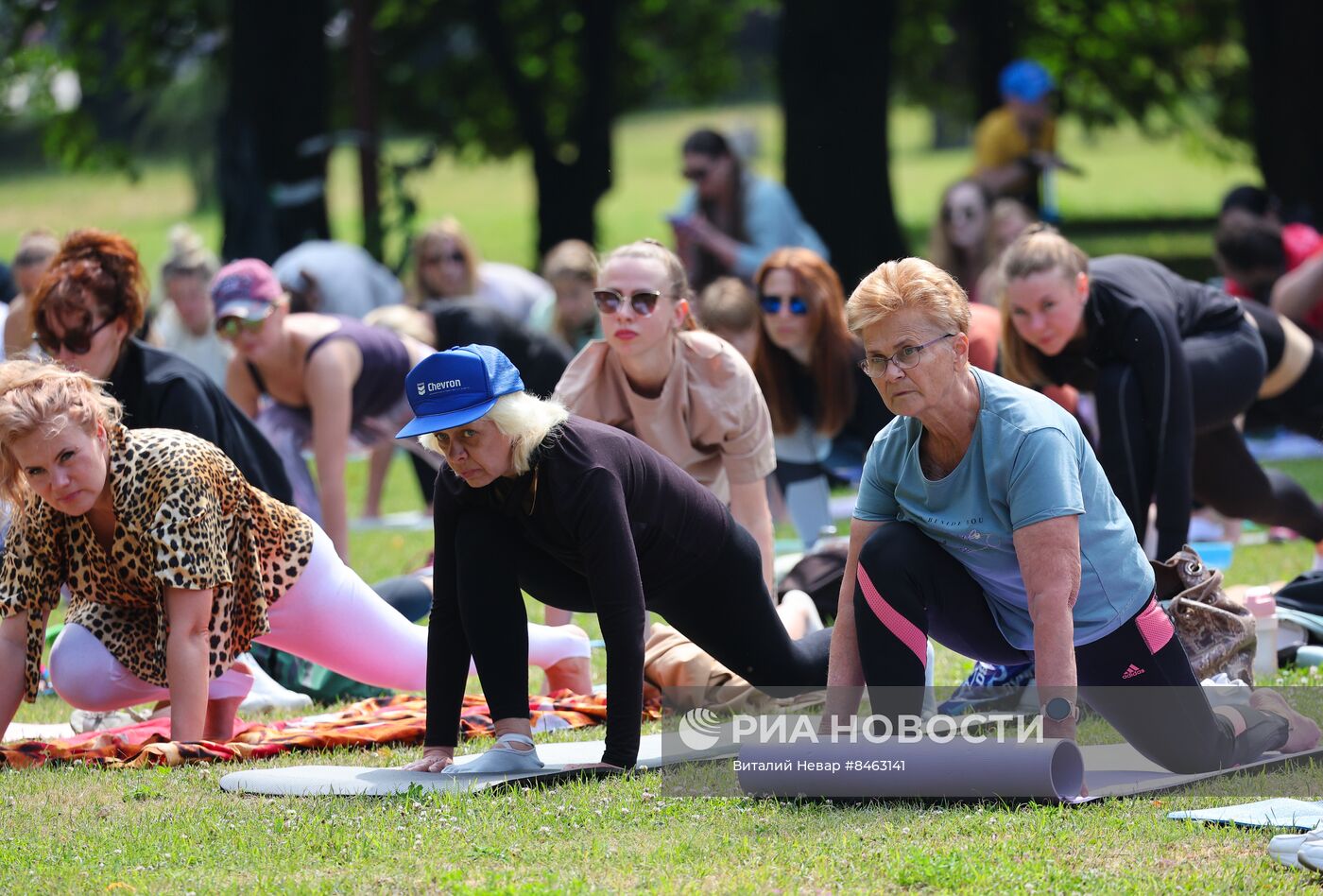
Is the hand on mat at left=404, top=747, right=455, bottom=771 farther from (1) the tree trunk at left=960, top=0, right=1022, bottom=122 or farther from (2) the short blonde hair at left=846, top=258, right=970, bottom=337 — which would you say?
(1) the tree trunk at left=960, top=0, right=1022, bottom=122

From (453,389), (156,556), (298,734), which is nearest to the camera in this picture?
(453,389)

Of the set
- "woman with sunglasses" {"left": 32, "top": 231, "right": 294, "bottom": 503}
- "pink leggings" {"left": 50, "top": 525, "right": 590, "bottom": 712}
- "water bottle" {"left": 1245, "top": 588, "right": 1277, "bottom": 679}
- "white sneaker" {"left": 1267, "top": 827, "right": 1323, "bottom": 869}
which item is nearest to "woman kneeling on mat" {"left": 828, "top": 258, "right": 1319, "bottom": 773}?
"white sneaker" {"left": 1267, "top": 827, "right": 1323, "bottom": 869}

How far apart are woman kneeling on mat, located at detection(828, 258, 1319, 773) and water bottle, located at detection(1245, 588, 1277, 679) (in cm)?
136

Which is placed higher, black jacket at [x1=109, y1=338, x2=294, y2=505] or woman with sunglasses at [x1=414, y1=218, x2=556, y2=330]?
woman with sunglasses at [x1=414, y1=218, x2=556, y2=330]

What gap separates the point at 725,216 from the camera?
11.7 m

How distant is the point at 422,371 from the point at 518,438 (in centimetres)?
30

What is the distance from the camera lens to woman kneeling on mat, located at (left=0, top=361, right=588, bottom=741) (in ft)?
16.9

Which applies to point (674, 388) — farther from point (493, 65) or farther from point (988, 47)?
point (493, 65)

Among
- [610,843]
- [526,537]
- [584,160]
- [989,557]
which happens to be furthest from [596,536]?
[584,160]

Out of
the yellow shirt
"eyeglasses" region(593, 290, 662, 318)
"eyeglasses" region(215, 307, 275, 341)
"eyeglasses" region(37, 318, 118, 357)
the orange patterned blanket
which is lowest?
the orange patterned blanket

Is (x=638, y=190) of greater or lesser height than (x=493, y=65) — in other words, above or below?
above

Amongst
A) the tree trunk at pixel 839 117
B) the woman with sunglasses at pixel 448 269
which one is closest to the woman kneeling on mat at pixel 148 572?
the woman with sunglasses at pixel 448 269

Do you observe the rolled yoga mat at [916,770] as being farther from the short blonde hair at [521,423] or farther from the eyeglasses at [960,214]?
the eyeglasses at [960,214]

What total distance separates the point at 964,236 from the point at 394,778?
25.5 feet
